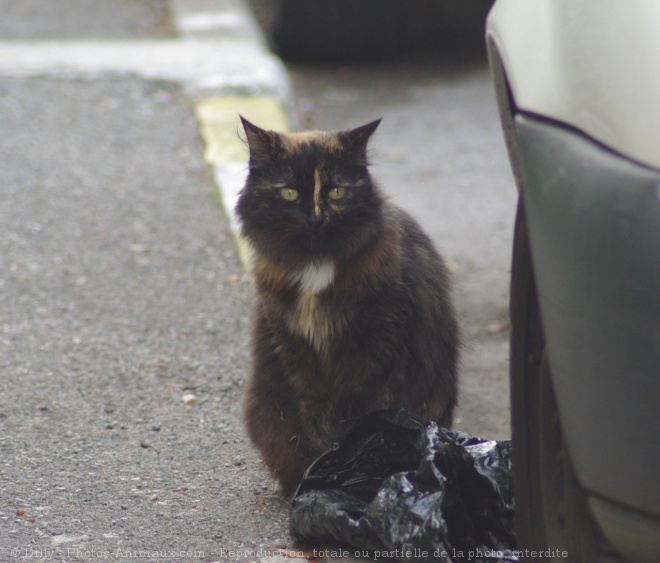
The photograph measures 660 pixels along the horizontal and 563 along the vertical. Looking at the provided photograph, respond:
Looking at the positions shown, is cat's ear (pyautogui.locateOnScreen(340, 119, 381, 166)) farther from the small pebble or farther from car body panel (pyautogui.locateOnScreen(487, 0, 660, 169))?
the small pebble

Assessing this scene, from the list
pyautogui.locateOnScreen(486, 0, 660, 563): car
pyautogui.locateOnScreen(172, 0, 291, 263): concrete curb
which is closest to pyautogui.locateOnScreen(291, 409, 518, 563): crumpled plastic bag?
pyautogui.locateOnScreen(486, 0, 660, 563): car

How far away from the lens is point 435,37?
896cm

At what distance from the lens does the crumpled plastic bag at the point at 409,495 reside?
224 cm

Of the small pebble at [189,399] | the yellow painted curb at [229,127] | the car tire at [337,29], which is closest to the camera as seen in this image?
the small pebble at [189,399]

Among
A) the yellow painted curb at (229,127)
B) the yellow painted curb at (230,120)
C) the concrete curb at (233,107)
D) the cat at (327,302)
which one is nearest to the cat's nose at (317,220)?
the cat at (327,302)

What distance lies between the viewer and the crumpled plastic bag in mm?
2236

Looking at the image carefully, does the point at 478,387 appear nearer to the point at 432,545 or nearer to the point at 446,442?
the point at 446,442

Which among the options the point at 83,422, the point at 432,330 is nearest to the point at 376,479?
the point at 432,330

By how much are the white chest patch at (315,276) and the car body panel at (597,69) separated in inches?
38.3

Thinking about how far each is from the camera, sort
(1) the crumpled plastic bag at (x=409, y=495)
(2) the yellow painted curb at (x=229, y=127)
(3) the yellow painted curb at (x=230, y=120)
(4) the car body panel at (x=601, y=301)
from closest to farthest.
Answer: (4) the car body panel at (x=601, y=301) → (1) the crumpled plastic bag at (x=409, y=495) → (2) the yellow painted curb at (x=229, y=127) → (3) the yellow painted curb at (x=230, y=120)

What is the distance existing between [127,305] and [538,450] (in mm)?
2620

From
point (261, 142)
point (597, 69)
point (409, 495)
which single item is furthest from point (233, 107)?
point (597, 69)

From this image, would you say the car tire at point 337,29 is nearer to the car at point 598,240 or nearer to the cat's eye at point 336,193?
the cat's eye at point 336,193

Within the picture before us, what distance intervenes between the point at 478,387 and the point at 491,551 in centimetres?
169
